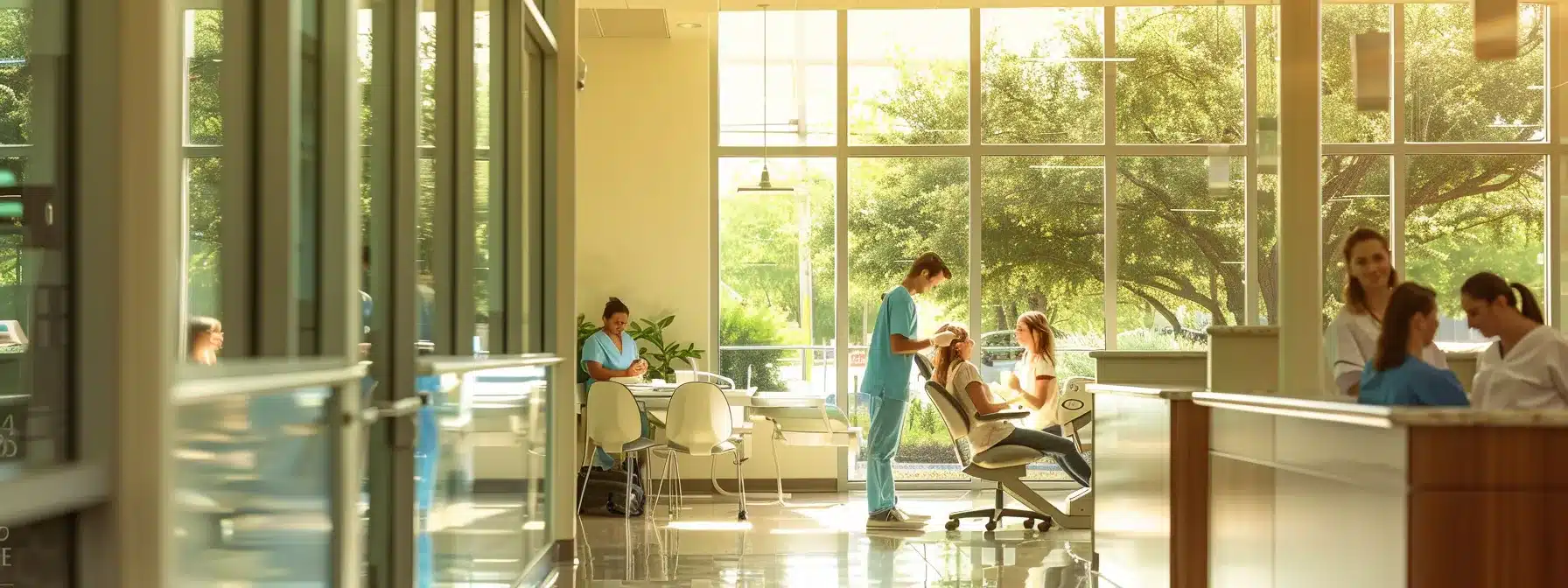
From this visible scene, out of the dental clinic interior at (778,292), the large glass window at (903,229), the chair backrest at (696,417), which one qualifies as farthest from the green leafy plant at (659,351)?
the chair backrest at (696,417)

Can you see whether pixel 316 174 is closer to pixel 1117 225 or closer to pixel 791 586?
pixel 791 586

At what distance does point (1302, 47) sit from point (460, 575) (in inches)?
134

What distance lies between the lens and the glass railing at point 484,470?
4.03m

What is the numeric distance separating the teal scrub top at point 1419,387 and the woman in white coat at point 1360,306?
1.30 metres

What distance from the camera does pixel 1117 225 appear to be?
10359mm

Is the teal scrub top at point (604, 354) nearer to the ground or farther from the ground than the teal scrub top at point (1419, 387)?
nearer to the ground

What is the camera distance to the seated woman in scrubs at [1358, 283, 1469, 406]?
3.45 metres

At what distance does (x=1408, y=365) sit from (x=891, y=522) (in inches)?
188

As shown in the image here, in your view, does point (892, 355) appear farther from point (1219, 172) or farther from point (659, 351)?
point (659, 351)

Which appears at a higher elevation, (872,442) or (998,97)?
(998,97)

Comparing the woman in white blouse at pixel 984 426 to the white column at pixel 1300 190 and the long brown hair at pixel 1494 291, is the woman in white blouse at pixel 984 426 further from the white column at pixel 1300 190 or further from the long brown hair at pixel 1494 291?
the long brown hair at pixel 1494 291

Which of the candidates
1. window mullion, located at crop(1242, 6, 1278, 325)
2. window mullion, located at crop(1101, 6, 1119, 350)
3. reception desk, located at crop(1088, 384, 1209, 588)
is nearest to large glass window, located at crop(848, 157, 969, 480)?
window mullion, located at crop(1101, 6, 1119, 350)

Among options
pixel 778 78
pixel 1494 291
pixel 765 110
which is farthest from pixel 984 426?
pixel 778 78

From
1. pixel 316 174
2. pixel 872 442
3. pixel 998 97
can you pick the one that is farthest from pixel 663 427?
pixel 316 174
